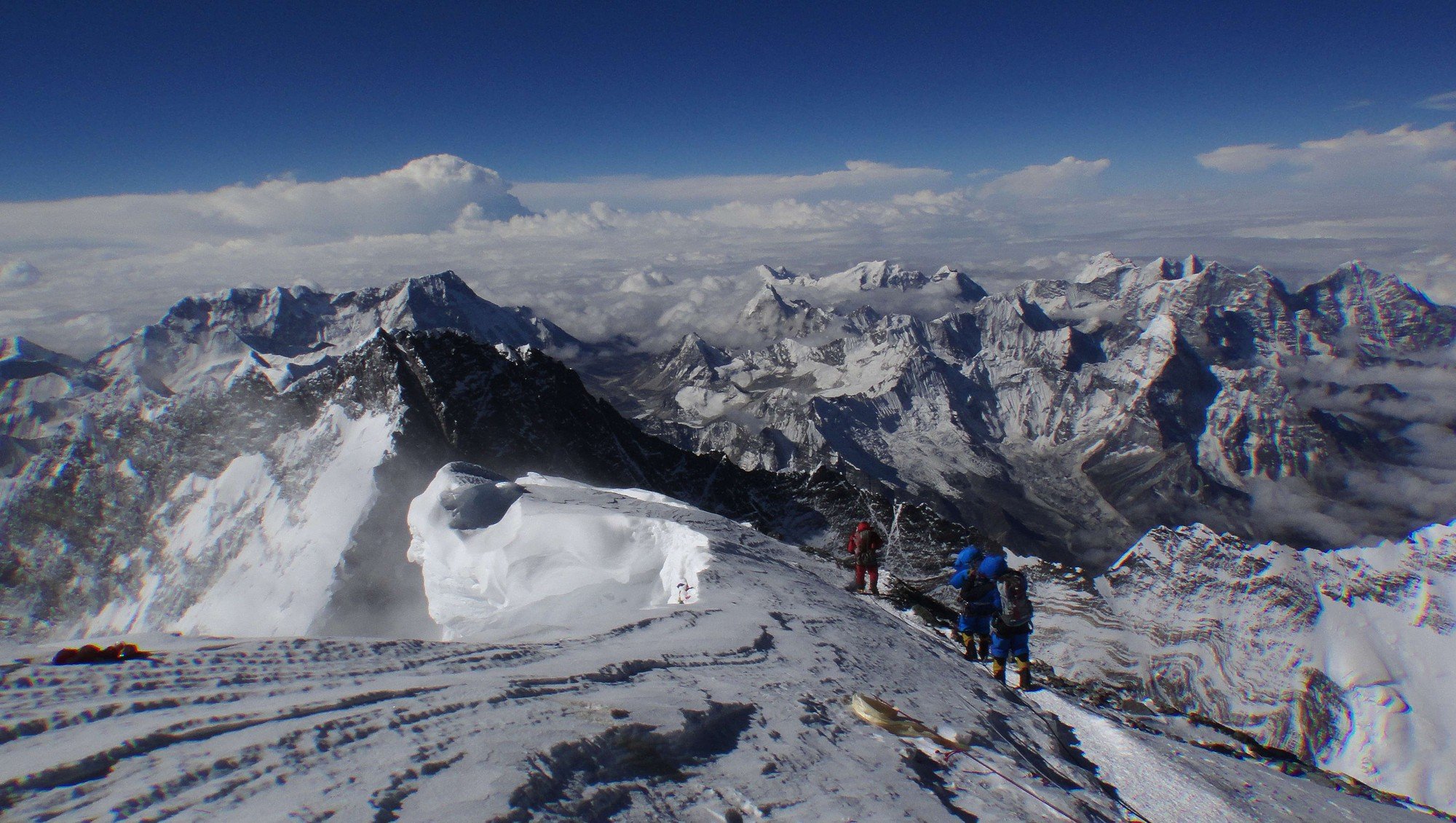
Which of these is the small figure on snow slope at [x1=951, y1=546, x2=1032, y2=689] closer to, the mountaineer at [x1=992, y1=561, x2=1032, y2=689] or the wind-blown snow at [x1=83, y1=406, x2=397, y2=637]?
the mountaineer at [x1=992, y1=561, x2=1032, y2=689]

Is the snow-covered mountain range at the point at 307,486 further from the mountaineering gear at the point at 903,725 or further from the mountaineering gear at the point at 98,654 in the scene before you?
the mountaineering gear at the point at 903,725

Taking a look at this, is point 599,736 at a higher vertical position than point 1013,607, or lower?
higher

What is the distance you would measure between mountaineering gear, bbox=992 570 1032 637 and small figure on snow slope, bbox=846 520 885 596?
20.1 feet

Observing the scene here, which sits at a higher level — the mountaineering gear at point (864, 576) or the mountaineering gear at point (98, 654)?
the mountaineering gear at point (98, 654)

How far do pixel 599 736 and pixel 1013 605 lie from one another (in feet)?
37.3

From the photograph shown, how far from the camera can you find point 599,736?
22.1 ft

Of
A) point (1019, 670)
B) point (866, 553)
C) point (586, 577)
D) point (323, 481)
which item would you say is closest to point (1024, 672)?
point (1019, 670)

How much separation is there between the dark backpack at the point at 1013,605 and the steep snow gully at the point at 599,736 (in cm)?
137

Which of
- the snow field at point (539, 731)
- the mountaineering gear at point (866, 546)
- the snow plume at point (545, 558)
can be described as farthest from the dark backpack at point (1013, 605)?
the snow plume at point (545, 558)

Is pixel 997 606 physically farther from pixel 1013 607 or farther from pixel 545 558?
pixel 545 558

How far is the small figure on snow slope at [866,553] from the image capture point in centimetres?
2112

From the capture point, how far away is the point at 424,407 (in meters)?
87.5

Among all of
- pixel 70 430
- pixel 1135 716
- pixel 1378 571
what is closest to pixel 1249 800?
pixel 1135 716

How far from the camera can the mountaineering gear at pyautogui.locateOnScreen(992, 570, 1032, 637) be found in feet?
47.5
